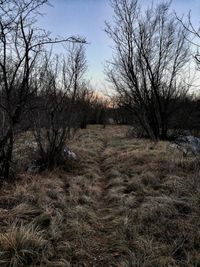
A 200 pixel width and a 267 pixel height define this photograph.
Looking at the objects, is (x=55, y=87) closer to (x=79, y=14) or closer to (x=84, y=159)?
(x=79, y=14)

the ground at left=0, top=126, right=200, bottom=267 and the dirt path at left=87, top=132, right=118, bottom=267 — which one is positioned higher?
the ground at left=0, top=126, right=200, bottom=267

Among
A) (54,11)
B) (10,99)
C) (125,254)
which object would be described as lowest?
(125,254)

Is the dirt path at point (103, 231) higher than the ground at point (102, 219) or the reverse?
the reverse

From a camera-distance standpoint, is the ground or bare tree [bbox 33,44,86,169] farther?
bare tree [bbox 33,44,86,169]

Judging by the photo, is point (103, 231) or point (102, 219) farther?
point (102, 219)

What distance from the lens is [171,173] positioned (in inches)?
290

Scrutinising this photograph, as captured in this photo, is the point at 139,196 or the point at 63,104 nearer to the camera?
the point at 139,196

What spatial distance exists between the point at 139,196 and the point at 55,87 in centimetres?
399

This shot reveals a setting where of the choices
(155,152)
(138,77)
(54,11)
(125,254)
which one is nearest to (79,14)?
(54,11)

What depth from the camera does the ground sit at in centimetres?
361

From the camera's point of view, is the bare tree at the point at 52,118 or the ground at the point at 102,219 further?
the bare tree at the point at 52,118

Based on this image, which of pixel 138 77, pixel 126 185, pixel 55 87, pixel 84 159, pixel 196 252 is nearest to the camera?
pixel 196 252

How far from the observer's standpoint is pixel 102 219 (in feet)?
16.5

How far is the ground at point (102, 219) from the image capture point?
361 cm
